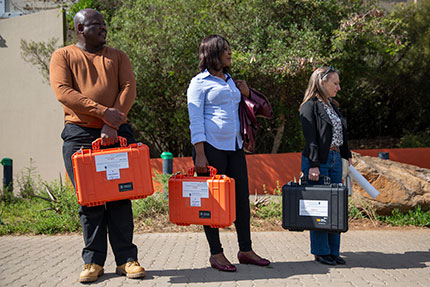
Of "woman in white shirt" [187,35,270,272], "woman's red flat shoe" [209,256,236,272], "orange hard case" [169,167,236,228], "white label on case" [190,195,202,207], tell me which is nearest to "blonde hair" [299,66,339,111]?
"woman in white shirt" [187,35,270,272]

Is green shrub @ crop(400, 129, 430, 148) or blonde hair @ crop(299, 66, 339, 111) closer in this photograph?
blonde hair @ crop(299, 66, 339, 111)

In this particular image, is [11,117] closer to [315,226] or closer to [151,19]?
[151,19]

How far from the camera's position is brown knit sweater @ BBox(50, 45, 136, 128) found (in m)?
3.73

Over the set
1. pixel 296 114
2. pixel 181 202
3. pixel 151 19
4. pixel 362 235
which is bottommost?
pixel 362 235

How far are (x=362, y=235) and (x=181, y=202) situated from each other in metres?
2.90

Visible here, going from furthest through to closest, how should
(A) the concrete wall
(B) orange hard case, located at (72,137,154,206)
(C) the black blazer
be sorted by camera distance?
(A) the concrete wall
(C) the black blazer
(B) orange hard case, located at (72,137,154,206)

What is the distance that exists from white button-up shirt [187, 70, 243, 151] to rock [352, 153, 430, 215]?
3.03 meters

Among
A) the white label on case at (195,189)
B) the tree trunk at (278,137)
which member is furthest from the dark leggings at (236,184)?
the tree trunk at (278,137)

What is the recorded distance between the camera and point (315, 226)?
4188 mm

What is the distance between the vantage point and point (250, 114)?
4230mm

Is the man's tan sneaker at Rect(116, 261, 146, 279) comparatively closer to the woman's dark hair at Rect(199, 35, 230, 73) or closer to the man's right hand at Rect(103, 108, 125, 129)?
the man's right hand at Rect(103, 108, 125, 129)

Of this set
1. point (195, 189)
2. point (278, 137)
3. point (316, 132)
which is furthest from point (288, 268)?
point (278, 137)

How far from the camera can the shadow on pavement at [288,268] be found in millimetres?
3924

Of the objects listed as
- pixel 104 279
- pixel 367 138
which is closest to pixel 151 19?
pixel 104 279
